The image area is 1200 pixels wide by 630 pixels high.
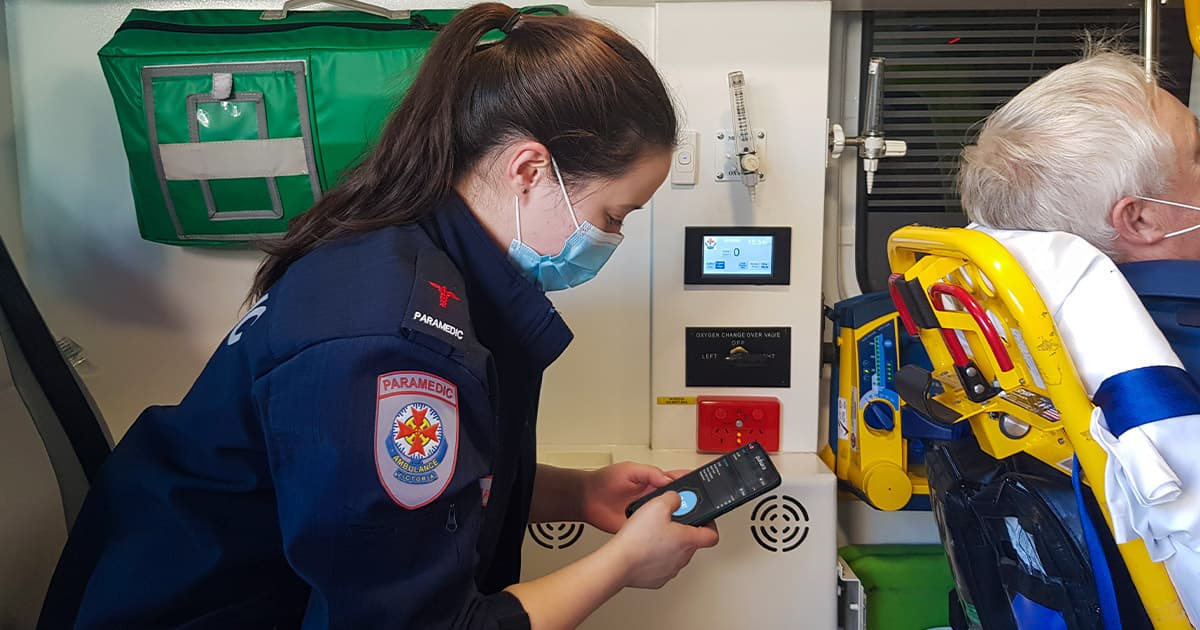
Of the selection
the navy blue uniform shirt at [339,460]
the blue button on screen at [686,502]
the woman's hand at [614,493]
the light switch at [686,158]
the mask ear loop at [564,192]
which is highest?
the light switch at [686,158]

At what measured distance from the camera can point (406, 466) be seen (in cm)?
82

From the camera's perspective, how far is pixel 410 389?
82 centimetres

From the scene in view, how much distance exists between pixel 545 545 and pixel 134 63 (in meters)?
1.14

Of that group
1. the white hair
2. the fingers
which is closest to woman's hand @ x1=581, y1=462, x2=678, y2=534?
the fingers

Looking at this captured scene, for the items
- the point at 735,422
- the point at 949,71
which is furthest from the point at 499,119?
the point at 949,71

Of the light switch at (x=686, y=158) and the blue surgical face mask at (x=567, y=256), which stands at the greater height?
the light switch at (x=686, y=158)

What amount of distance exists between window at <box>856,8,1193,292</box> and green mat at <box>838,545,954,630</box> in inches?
26.3

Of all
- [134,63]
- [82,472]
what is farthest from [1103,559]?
[134,63]

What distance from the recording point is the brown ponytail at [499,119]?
1.00m

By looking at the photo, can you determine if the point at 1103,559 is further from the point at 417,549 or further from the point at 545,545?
the point at 545,545

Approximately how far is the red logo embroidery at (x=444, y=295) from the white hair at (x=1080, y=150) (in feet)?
2.61

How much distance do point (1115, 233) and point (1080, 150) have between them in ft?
0.39

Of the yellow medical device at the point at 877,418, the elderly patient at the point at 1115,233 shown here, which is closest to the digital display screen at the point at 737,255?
the yellow medical device at the point at 877,418

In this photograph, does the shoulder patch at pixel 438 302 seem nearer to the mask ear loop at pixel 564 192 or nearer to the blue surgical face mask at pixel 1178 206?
the mask ear loop at pixel 564 192
